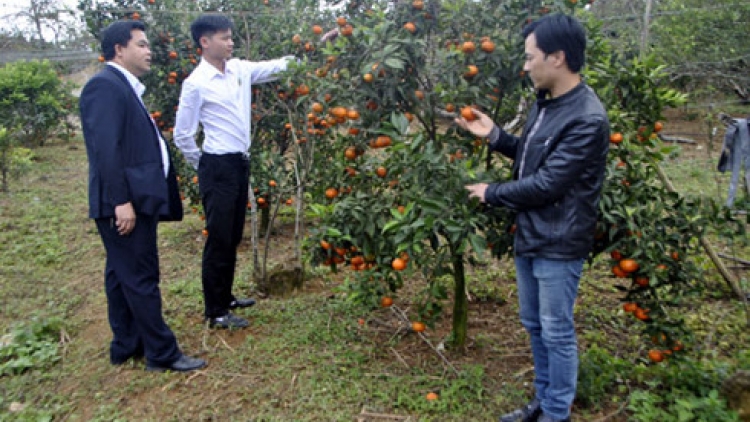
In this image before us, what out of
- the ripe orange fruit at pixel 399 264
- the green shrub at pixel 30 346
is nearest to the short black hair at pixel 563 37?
the ripe orange fruit at pixel 399 264

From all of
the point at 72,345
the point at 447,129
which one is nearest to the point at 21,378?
the point at 72,345

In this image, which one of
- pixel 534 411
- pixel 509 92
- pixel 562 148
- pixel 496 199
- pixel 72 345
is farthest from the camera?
pixel 72 345

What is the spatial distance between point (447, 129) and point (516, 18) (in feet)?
2.09

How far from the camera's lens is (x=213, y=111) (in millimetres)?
3549

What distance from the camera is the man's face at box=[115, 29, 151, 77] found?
10.00ft

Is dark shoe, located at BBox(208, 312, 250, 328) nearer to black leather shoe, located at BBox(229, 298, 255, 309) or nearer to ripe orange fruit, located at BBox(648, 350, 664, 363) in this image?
black leather shoe, located at BBox(229, 298, 255, 309)

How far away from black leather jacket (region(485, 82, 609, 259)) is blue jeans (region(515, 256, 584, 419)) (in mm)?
84

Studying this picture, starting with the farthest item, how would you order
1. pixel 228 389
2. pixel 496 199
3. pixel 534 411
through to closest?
pixel 228 389, pixel 534 411, pixel 496 199

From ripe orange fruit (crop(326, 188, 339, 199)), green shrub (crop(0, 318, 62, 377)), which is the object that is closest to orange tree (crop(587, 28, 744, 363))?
ripe orange fruit (crop(326, 188, 339, 199))

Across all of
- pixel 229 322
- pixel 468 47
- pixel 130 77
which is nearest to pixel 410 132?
pixel 468 47

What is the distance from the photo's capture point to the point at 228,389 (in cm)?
308

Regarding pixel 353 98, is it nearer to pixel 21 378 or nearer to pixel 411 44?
pixel 411 44

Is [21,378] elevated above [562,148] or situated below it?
below

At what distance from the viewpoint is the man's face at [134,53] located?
3047 millimetres
